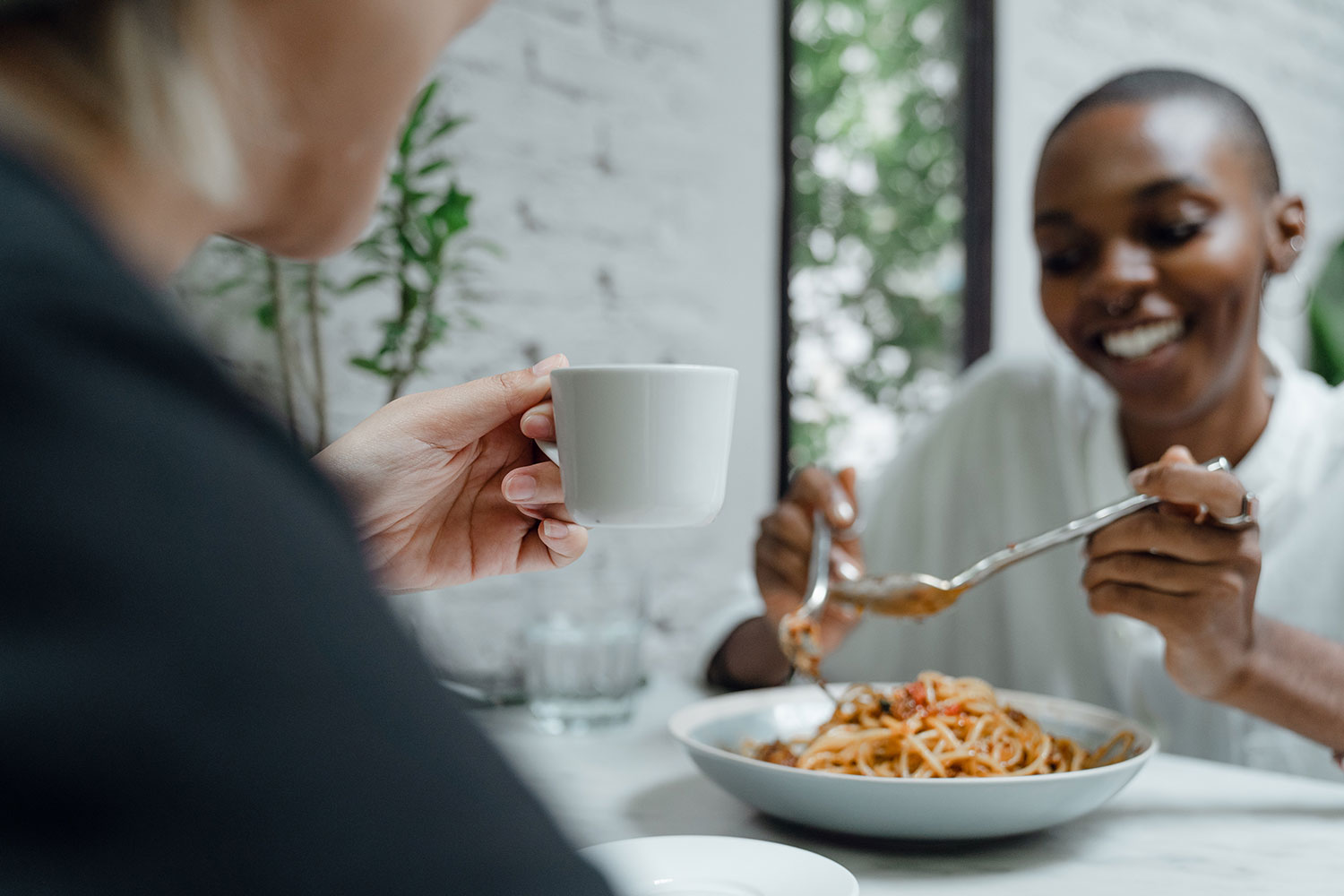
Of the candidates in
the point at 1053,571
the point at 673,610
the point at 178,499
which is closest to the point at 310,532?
the point at 178,499

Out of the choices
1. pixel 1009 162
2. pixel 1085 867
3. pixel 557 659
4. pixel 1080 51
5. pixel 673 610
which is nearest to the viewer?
pixel 1085 867

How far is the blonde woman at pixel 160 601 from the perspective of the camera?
8.4 inches

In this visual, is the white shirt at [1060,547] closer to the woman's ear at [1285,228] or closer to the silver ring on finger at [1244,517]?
the woman's ear at [1285,228]

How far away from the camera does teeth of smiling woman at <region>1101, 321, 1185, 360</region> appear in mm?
1343

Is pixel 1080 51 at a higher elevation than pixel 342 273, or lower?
higher

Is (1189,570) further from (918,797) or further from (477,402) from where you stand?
(477,402)

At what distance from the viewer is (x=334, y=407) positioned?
1.54m

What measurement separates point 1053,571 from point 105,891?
159 centimetres

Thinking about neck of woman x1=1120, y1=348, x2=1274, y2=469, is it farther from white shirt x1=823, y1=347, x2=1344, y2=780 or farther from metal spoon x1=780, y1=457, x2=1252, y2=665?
metal spoon x1=780, y1=457, x2=1252, y2=665

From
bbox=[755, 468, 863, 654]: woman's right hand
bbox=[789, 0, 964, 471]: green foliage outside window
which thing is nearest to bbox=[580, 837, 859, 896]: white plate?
bbox=[755, 468, 863, 654]: woman's right hand

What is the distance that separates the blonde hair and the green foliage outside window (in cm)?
189

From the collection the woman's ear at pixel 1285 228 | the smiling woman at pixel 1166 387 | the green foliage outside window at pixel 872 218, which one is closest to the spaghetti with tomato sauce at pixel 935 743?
the smiling woman at pixel 1166 387

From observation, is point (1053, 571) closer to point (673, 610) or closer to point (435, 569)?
point (673, 610)

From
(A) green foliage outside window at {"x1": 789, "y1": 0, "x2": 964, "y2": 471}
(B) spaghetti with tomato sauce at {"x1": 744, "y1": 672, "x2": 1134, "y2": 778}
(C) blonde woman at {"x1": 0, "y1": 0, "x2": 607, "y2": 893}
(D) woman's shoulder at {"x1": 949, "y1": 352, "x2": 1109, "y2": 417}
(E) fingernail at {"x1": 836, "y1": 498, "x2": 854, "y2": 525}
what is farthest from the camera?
(A) green foliage outside window at {"x1": 789, "y1": 0, "x2": 964, "y2": 471}
